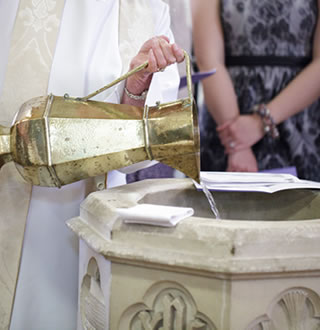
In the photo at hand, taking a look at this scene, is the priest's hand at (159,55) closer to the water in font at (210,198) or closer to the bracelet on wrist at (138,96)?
the bracelet on wrist at (138,96)

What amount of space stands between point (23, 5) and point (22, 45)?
0.35 feet

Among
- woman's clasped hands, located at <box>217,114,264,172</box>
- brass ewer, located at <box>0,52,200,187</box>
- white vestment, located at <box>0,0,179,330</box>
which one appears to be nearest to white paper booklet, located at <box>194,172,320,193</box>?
brass ewer, located at <box>0,52,200,187</box>

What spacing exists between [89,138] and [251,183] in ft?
1.46

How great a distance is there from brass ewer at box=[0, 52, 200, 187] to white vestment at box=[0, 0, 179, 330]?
17 cm

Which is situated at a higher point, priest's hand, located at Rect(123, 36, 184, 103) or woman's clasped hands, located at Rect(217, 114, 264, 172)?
priest's hand, located at Rect(123, 36, 184, 103)

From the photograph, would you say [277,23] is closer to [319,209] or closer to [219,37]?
[219,37]

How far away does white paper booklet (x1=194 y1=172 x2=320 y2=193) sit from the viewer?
1176 mm

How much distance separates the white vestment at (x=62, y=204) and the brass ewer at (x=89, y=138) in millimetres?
172

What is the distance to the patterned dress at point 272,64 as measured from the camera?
81.3 inches

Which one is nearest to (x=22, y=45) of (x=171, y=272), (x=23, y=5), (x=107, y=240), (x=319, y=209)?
(x=23, y=5)

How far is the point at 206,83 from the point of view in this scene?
218 centimetres

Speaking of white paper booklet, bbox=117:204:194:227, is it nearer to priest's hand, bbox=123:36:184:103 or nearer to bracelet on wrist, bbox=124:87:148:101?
priest's hand, bbox=123:36:184:103

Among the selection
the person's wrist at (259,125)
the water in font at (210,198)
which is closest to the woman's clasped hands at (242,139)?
the person's wrist at (259,125)

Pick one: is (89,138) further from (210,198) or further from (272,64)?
(272,64)
